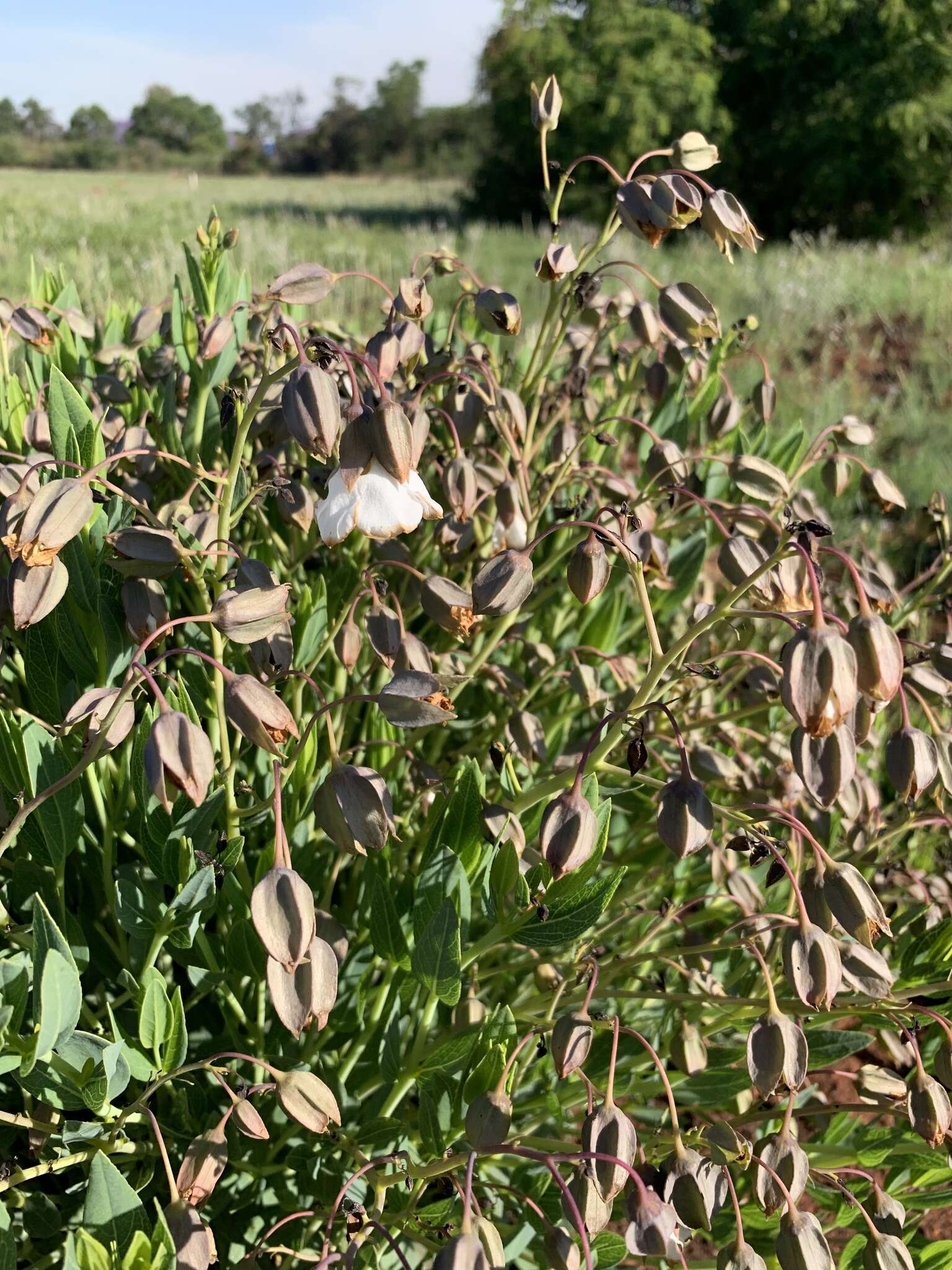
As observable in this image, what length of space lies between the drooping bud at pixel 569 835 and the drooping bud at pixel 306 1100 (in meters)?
0.28

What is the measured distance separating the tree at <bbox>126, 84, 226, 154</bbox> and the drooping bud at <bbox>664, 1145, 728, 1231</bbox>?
109 ft

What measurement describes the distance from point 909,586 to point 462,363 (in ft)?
2.31

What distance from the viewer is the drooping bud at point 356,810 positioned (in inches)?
36.0

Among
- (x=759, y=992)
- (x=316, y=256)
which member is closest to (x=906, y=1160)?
(x=759, y=992)

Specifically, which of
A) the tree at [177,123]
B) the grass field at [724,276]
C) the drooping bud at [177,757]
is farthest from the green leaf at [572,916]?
the tree at [177,123]

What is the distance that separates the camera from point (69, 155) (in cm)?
2203

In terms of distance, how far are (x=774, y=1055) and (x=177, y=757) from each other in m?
0.58

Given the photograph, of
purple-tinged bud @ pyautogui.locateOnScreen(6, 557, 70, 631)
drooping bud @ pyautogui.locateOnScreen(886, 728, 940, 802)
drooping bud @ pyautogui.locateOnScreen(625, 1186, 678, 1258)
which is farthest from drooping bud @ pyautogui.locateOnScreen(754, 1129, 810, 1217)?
purple-tinged bud @ pyautogui.locateOnScreen(6, 557, 70, 631)

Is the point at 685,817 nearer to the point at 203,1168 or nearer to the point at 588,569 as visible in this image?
the point at 588,569

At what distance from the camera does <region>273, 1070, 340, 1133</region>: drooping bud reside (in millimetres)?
917

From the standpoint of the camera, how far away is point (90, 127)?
83.1 ft

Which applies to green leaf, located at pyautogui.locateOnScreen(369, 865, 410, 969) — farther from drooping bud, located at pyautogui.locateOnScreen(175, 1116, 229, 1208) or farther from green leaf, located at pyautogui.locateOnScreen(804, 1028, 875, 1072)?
green leaf, located at pyautogui.locateOnScreen(804, 1028, 875, 1072)

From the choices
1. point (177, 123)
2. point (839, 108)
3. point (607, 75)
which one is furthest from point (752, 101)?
point (177, 123)

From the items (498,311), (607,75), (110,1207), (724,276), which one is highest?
(607,75)
